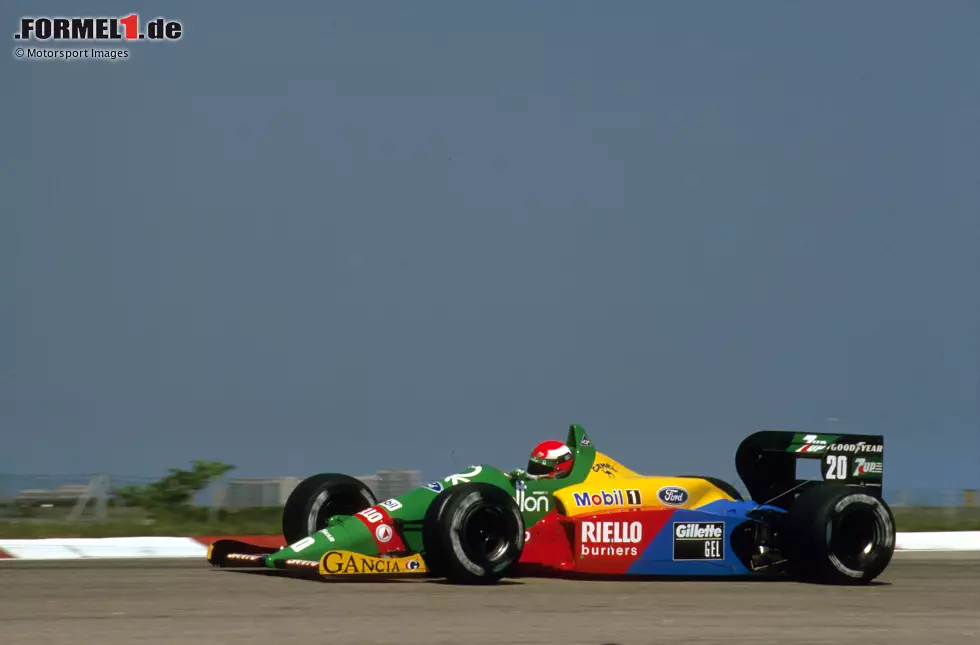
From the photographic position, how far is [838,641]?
8.23 metres

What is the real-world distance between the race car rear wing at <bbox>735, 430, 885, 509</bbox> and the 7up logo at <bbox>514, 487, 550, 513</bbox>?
235cm

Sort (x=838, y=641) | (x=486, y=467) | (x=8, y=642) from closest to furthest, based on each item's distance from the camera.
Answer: (x=8, y=642), (x=838, y=641), (x=486, y=467)

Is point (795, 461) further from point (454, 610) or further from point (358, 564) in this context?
point (454, 610)

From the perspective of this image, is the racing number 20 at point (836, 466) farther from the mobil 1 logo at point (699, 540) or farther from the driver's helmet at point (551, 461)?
the driver's helmet at point (551, 461)

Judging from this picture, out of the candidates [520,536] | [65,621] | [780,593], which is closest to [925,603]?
[780,593]

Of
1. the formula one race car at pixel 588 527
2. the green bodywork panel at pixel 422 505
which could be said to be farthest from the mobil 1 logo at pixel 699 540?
the green bodywork panel at pixel 422 505

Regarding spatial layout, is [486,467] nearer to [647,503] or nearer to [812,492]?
[647,503]

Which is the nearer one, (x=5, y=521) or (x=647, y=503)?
(x=647, y=503)

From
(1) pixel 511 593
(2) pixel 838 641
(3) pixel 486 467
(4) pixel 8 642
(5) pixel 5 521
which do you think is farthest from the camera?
(5) pixel 5 521

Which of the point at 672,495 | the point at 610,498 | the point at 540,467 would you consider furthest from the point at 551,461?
the point at 672,495

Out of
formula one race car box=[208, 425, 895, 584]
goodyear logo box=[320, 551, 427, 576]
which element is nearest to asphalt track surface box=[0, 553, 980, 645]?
goodyear logo box=[320, 551, 427, 576]

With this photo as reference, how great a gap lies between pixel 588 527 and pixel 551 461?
776mm

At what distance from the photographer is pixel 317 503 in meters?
12.1

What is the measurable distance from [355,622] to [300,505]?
3.70 meters
